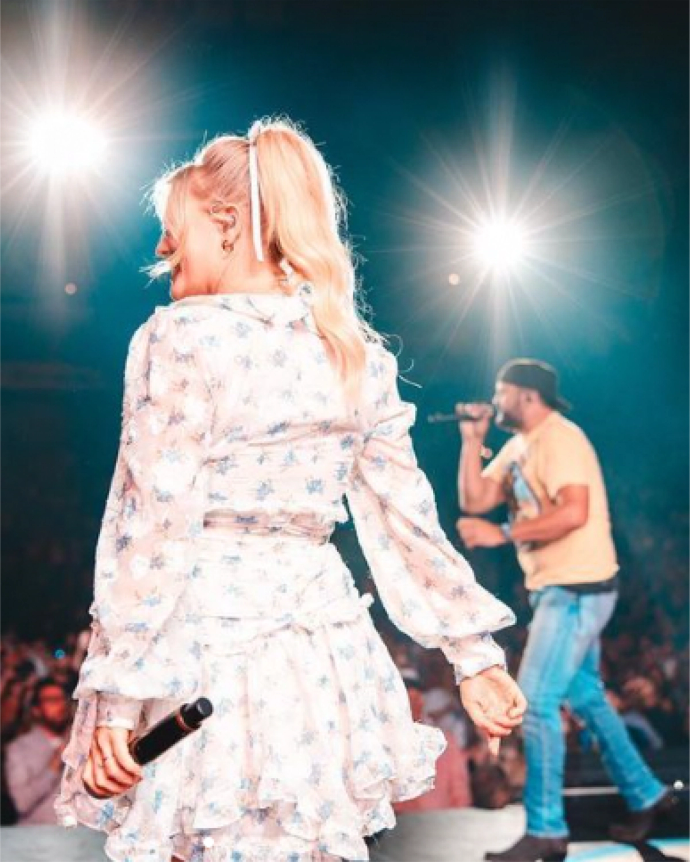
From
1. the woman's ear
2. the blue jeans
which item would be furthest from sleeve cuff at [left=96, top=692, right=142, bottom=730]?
the blue jeans

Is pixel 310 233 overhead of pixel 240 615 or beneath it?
overhead

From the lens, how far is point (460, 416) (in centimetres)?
473

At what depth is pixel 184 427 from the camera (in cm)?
141

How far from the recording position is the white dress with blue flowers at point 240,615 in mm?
1372

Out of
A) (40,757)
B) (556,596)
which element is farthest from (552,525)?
(40,757)

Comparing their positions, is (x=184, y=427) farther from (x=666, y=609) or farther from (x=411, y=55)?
(x=666, y=609)

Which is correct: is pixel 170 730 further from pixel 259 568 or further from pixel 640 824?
pixel 640 824

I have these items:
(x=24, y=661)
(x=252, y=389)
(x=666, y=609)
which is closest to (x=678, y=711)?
(x=666, y=609)

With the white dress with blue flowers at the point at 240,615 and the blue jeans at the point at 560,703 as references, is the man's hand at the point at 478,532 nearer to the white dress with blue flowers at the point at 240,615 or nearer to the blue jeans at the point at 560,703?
the blue jeans at the point at 560,703

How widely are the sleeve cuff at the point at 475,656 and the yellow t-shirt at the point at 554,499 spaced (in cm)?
237

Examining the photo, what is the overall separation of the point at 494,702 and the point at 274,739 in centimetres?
31

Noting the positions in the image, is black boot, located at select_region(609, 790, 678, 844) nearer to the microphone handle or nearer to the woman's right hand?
the microphone handle

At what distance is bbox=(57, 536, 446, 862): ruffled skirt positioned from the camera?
1.40m

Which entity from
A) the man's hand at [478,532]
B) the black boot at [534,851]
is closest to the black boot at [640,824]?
the black boot at [534,851]
